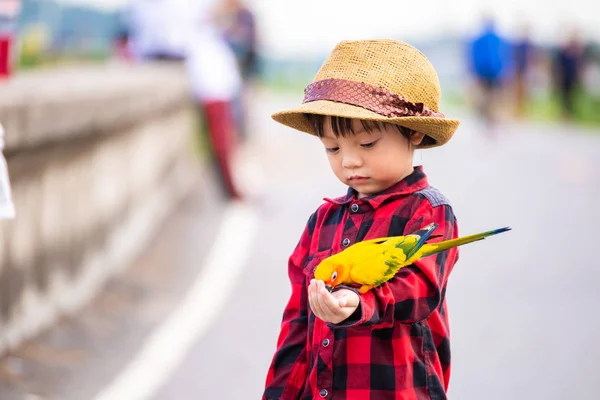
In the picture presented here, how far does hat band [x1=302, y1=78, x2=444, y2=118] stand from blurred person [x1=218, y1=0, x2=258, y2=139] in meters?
17.1

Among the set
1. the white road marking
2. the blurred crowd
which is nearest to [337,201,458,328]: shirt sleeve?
the white road marking

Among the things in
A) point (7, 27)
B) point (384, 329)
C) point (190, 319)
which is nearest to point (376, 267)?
point (384, 329)

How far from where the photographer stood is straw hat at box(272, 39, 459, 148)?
320 cm

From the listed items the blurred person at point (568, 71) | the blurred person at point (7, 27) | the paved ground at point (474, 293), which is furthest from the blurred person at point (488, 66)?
the blurred person at point (7, 27)

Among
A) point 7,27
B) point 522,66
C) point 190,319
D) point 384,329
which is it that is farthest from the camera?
point 522,66

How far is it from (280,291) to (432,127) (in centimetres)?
512

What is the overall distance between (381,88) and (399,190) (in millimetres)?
290

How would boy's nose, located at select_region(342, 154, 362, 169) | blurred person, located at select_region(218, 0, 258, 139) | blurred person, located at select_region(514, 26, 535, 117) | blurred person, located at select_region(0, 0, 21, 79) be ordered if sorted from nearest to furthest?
boy's nose, located at select_region(342, 154, 362, 169)
blurred person, located at select_region(0, 0, 21, 79)
blurred person, located at select_region(218, 0, 258, 139)
blurred person, located at select_region(514, 26, 535, 117)

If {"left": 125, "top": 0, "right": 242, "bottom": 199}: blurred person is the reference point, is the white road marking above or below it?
below

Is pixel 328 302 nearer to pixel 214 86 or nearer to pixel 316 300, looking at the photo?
pixel 316 300

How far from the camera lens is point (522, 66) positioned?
104 ft

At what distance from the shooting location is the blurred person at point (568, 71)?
31156 millimetres

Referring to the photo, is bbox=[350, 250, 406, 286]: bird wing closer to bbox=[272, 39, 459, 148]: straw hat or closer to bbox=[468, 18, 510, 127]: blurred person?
bbox=[272, 39, 459, 148]: straw hat

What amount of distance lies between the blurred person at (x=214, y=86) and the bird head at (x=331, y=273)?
8.55 m
